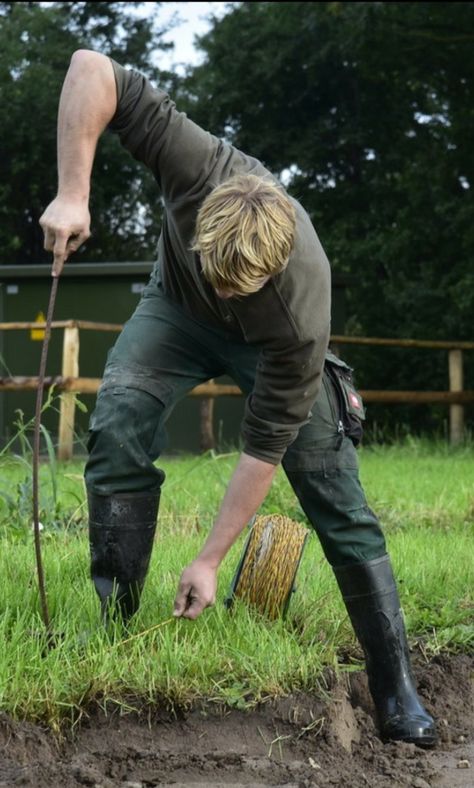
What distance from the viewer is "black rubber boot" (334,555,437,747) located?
138 inches

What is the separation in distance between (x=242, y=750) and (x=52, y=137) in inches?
793

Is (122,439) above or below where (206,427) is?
above

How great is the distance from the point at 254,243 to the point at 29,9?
2342 centimetres

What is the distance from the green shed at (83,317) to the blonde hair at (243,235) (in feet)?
38.8

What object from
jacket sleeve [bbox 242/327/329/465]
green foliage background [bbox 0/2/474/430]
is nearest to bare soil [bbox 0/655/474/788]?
jacket sleeve [bbox 242/327/329/465]

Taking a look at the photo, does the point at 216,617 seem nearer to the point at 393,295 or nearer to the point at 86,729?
the point at 86,729

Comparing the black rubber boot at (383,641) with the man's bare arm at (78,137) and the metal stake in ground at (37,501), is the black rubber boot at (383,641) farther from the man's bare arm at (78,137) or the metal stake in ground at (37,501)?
the man's bare arm at (78,137)

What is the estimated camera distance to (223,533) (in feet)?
10.3

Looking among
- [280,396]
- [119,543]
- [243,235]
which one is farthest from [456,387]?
[243,235]

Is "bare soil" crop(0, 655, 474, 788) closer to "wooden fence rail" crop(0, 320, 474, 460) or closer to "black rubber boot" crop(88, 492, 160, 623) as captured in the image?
"black rubber boot" crop(88, 492, 160, 623)

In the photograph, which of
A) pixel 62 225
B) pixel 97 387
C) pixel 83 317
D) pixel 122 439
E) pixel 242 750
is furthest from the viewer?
pixel 83 317

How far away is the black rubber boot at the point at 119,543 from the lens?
11.8ft

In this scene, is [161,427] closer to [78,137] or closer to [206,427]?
[78,137]

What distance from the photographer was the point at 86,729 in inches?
129
